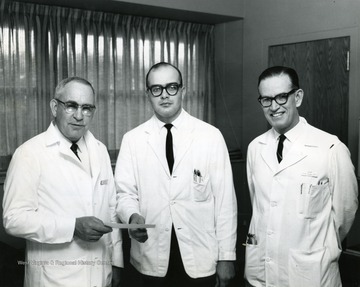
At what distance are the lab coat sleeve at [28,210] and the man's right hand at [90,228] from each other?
1.0 inches

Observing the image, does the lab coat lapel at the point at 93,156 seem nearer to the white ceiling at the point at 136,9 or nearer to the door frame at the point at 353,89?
the white ceiling at the point at 136,9

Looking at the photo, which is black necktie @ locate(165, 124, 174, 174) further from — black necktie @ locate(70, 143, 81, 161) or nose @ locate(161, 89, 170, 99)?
black necktie @ locate(70, 143, 81, 161)

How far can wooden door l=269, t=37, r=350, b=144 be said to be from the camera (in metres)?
3.77

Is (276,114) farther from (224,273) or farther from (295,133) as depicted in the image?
(224,273)

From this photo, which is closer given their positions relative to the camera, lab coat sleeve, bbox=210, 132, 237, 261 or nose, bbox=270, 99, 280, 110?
nose, bbox=270, 99, 280, 110

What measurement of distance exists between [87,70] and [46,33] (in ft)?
1.51

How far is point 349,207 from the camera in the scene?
6.22ft

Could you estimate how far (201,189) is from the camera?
2.02 meters

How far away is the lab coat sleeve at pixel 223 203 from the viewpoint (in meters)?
2.02

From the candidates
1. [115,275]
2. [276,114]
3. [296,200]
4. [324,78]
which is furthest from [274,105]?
[324,78]

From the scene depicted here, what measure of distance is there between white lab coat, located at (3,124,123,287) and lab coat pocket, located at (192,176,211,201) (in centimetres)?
41

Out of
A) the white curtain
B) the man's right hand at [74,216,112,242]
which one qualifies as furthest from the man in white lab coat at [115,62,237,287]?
the white curtain

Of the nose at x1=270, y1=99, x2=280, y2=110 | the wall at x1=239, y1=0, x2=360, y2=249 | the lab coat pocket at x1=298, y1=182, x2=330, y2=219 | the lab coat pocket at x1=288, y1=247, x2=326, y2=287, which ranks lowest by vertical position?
the lab coat pocket at x1=288, y1=247, x2=326, y2=287

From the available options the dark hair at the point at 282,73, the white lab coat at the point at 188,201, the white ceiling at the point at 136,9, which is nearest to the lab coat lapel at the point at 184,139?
the white lab coat at the point at 188,201
